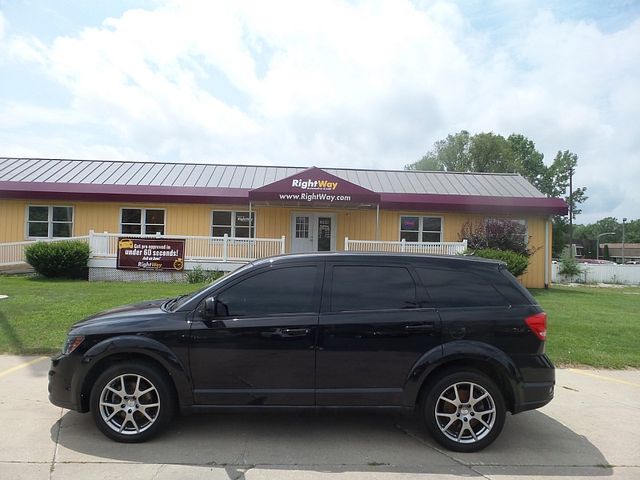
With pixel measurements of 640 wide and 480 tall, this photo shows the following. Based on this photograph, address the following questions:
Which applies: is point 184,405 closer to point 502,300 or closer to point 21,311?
point 502,300

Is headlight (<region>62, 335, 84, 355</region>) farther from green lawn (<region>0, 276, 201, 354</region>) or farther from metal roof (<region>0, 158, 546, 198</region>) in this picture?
metal roof (<region>0, 158, 546, 198</region>)

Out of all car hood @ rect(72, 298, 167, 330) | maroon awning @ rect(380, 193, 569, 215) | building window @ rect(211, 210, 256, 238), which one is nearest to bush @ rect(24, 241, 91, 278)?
building window @ rect(211, 210, 256, 238)

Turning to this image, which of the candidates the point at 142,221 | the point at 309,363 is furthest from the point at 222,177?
the point at 309,363

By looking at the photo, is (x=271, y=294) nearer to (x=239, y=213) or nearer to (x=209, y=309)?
(x=209, y=309)

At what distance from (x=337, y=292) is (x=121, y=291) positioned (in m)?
10.2

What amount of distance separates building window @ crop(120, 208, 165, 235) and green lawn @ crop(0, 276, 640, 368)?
4.51m

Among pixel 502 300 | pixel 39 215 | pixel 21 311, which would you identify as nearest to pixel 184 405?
pixel 502 300

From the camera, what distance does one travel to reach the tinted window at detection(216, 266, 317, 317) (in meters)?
4.28

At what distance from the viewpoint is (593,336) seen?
884 cm

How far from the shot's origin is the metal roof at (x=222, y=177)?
20.3 m

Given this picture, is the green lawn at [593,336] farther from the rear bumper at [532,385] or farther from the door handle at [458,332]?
the door handle at [458,332]

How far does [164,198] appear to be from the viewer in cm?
1878

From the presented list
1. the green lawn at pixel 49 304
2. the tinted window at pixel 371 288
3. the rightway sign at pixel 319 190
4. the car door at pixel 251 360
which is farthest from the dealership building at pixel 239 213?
the car door at pixel 251 360

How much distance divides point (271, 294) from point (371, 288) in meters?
0.91
